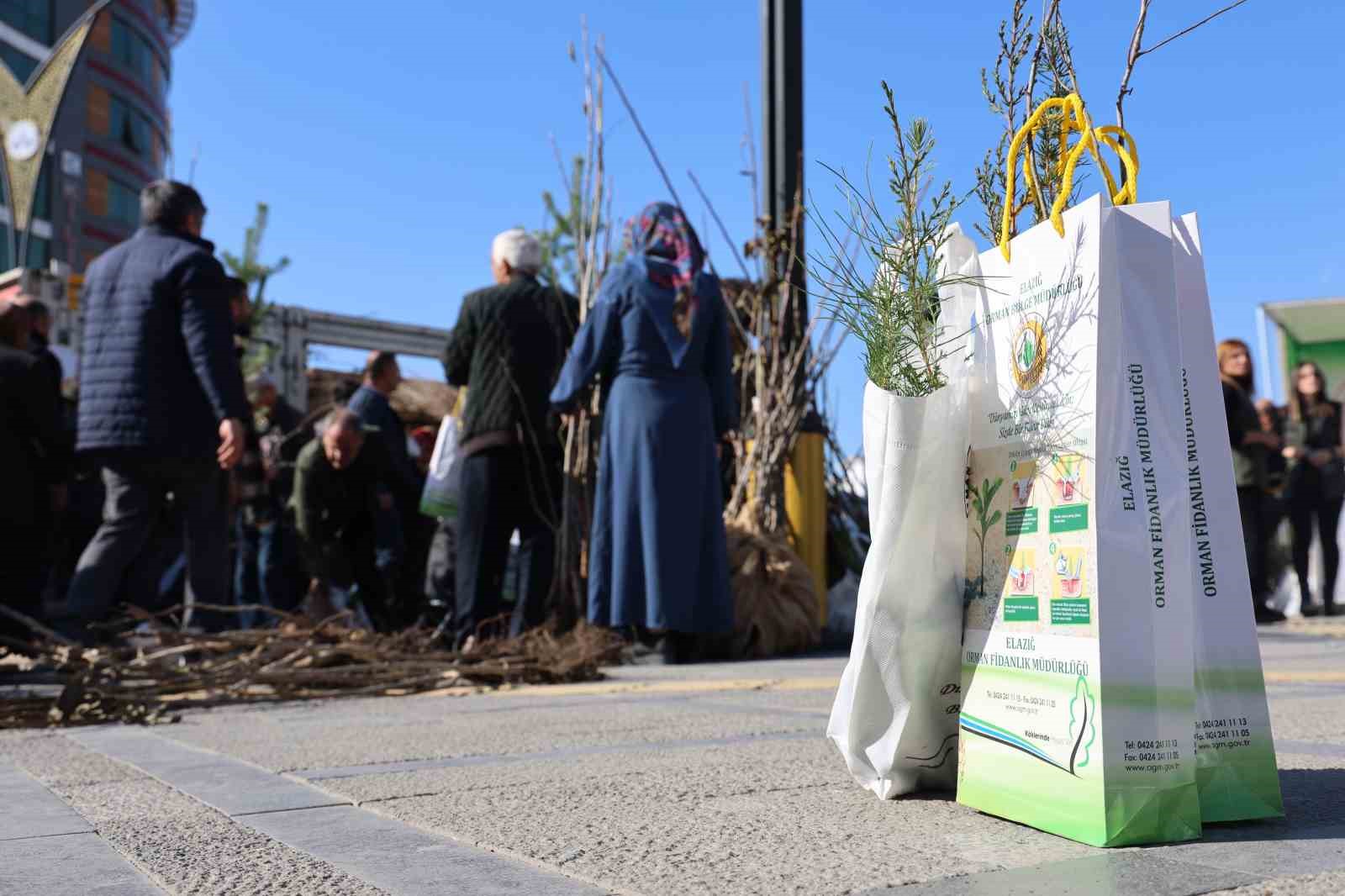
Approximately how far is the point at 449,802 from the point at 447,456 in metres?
4.68

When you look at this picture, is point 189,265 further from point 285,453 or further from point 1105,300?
point 1105,300

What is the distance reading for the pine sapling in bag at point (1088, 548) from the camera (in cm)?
153

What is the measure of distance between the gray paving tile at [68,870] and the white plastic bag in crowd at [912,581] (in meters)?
0.99

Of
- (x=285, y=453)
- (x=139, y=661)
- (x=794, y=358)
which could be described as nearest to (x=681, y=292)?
(x=794, y=358)

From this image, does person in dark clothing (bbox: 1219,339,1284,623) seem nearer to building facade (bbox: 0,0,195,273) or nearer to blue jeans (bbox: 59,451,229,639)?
blue jeans (bbox: 59,451,229,639)

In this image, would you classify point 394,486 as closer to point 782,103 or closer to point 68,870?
point 782,103

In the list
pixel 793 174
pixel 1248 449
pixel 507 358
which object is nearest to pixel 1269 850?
pixel 507 358

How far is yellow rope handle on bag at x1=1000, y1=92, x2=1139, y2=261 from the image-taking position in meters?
1.71

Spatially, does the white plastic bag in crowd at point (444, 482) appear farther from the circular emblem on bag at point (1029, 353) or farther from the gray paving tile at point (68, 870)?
the circular emblem on bag at point (1029, 353)

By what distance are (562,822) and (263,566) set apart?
6221 mm

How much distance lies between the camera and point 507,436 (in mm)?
5457

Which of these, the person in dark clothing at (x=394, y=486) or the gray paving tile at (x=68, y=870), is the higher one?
the person in dark clothing at (x=394, y=486)

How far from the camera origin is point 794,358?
6074 millimetres

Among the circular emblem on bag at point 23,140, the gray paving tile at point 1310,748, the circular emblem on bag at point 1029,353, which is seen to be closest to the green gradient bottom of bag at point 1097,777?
the circular emblem on bag at point 1029,353
